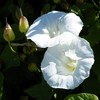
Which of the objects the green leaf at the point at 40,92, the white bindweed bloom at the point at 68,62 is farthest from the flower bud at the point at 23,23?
the green leaf at the point at 40,92

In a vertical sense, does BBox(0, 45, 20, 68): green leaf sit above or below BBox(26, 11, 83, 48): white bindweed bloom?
below

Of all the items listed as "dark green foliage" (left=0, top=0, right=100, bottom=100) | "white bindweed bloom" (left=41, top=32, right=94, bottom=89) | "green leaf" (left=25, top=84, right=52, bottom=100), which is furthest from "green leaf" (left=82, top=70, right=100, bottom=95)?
"white bindweed bloom" (left=41, top=32, right=94, bottom=89)

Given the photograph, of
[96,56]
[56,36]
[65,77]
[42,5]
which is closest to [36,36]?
[56,36]

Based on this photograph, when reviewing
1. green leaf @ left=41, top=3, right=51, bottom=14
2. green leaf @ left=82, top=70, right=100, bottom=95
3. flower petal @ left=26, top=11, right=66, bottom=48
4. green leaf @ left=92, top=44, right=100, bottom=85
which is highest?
flower petal @ left=26, top=11, right=66, bottom=48

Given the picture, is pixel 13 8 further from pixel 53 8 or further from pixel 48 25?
pixel 48 25

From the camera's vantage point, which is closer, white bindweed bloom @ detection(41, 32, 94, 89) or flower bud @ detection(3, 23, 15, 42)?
white bindweed bloom @ detection(41, 32, 94, 89)

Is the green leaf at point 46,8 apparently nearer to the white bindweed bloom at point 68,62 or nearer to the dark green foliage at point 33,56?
the dark green foliage at point 33,56

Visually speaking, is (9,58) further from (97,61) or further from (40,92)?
(97,61)

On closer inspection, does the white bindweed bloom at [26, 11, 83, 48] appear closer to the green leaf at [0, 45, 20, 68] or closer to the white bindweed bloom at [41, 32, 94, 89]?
the white bindweed bloom at [41, 32, 94, 89]
